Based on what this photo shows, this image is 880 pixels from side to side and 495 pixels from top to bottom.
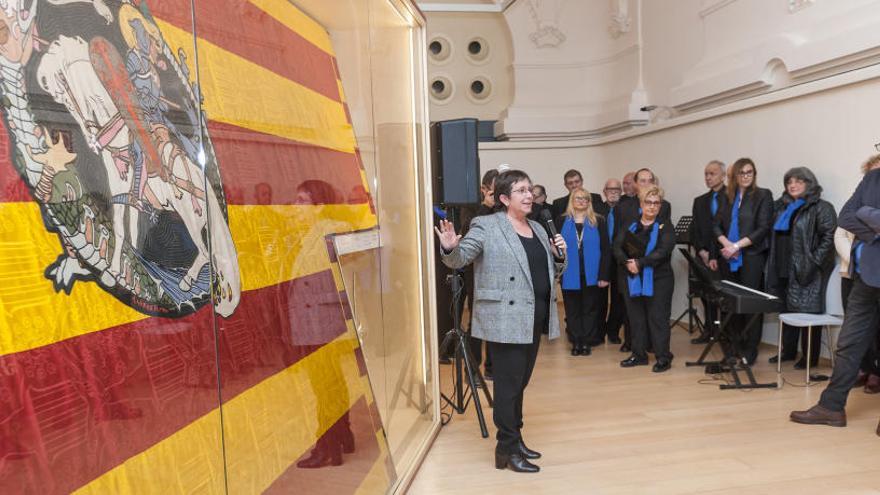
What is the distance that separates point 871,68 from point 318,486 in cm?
509

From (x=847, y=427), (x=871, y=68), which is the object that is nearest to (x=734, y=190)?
(x=871, y=68)

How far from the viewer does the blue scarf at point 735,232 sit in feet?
19.7

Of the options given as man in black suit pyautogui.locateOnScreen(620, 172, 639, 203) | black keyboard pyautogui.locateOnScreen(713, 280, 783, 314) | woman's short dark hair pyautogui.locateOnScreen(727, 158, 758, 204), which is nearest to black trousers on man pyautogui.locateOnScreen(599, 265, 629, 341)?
man in black suit pyautogui.locateOnScreen(620, 172, 639, 203)

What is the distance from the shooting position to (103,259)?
128 cm

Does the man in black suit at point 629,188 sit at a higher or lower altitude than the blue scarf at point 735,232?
higher

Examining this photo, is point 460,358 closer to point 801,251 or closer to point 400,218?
point 400,218

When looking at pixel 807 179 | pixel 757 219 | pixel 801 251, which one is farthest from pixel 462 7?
pixel 801 251

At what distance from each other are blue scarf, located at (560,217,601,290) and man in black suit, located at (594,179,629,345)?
0.25 metres

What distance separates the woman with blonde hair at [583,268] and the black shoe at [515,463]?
290 cm

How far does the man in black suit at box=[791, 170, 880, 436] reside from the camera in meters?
3.80

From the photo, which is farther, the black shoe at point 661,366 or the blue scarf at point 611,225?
the blue scarf at point 611,225

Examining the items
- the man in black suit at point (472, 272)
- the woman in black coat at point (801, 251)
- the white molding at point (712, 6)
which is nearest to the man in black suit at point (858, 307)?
the woman in black coat at point (801, 251)

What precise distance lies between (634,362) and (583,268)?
1.00 metres

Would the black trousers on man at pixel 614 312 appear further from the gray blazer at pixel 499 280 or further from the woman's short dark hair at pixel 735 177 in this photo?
the gray blazer at pixel 499 280
